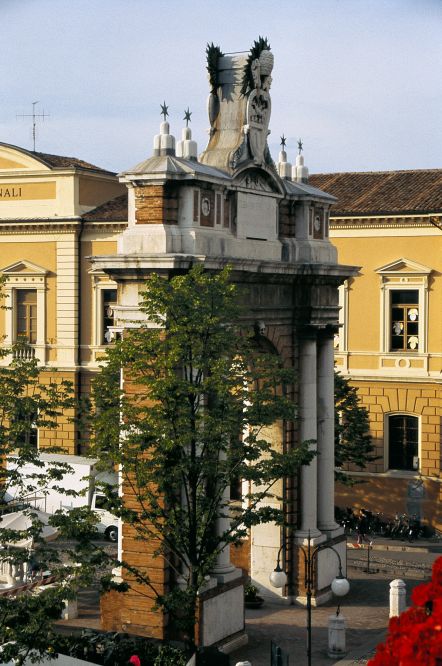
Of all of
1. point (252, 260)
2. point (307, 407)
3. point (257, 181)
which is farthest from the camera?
point (307, 407)

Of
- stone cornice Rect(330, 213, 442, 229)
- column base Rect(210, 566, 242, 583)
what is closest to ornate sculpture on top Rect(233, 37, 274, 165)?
column base Rect(210, 566, 242, 583)

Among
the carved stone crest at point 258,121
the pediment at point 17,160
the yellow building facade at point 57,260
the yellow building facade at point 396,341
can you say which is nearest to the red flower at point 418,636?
the carved stone crest at point 258,121

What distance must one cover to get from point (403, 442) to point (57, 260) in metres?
14.5

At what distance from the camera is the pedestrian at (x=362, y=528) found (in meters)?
41.6

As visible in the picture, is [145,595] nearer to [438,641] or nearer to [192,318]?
[192,318]

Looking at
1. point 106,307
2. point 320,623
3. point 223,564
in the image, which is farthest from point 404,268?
Result: point 223,564

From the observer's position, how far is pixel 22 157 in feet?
157

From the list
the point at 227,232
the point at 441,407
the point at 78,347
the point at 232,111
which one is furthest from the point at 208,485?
the point at 78,347

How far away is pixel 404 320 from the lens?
148 ft

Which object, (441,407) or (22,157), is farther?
(22,157)

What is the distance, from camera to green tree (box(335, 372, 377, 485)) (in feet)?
141

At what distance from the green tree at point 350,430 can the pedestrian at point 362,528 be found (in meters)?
1.68

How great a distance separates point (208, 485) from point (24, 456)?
6177 millimetres

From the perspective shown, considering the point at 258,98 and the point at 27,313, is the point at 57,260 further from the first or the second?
the point at 258,98
